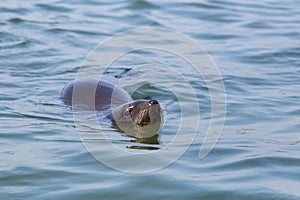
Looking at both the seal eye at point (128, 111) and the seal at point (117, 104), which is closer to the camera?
the seal at point (117, 104)

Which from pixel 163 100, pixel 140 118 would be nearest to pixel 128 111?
pixel 140 118

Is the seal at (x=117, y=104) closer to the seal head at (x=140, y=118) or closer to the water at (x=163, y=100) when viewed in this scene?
the seal head at (x=140, y=118)

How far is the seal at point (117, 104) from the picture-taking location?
6340mm

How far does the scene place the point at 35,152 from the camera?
5789 mm

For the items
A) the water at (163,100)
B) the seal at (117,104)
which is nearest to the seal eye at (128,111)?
Answer: the seal at (117,104)

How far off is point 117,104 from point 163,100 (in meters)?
0.75

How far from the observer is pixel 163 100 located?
766 cm

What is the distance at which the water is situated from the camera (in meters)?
5.07

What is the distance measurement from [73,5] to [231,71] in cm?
462

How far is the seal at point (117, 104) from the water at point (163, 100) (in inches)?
5.5

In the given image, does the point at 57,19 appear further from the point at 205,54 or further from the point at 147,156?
the point at 147,156

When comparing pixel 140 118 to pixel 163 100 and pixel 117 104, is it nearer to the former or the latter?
pixel 117 104

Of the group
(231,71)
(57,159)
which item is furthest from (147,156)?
(231,71)

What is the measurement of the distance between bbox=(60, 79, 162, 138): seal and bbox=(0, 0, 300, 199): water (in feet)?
0.46
